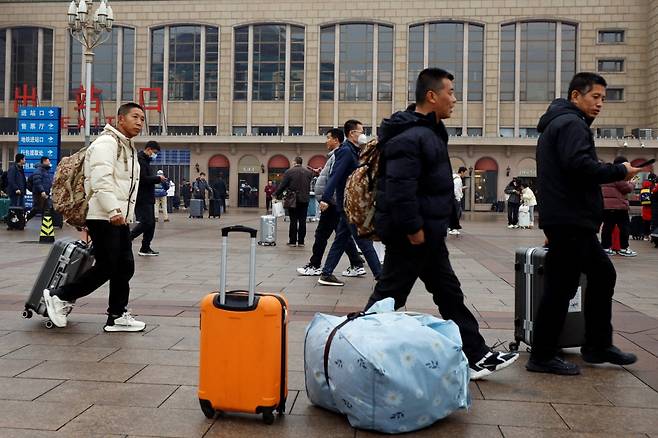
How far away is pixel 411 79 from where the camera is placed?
169 ft

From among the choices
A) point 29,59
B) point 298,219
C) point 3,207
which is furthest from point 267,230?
point 29,59

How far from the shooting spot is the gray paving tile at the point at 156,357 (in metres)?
4.44

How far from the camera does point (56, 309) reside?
5398 mm

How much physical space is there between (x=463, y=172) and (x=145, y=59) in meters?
38.7

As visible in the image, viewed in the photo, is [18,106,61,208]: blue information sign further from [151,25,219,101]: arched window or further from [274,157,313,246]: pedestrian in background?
[151,25,219,101]: arched window

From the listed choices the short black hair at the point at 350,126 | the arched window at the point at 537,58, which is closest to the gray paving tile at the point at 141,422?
the short black hair at the point at 350,126

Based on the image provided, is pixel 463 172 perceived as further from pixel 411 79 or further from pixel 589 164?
pixel 411 79

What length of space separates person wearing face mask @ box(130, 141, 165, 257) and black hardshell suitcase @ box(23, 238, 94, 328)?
4.14 meters

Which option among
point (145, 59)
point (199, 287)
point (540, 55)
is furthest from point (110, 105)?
point (199, 287)

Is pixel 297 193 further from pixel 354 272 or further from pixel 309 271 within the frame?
pixel 354 272

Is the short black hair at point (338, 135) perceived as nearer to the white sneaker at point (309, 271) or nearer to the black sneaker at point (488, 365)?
the white sneaker at point (309, 271)

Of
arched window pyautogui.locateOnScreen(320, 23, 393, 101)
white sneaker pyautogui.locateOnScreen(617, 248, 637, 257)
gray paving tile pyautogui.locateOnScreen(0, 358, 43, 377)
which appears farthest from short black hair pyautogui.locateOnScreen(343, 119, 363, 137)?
arched window pyautogui.locateOnScreen(320, 23, 393, 101)

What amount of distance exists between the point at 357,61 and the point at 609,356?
49.1 meters

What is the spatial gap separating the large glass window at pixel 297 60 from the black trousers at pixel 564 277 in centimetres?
4898
